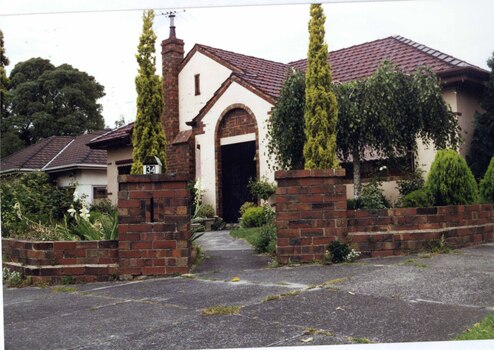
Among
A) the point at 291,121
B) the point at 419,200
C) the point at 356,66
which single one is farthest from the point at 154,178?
the point at 356,66

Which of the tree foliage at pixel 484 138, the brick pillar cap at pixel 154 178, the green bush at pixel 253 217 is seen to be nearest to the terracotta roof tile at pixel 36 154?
the brick pillar cap at pixel 154 178

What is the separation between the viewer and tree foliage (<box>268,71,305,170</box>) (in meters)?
6.98

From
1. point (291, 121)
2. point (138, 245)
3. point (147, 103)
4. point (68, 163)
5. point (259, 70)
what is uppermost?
point (259, 70)

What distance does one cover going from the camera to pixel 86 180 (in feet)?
19.8

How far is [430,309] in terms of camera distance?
292 centimetres

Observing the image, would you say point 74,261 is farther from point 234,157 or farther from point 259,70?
point 259,70

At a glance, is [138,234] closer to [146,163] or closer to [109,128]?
[146,163]

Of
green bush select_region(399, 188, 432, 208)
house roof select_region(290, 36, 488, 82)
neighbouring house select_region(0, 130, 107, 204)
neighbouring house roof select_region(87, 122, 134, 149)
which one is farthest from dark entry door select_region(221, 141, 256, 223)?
green bush select_region(399, 188, 432, 208)

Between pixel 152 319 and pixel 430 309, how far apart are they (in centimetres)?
165

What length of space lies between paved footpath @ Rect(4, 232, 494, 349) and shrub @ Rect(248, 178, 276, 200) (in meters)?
4.04

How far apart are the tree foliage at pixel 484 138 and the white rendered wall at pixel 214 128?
10.6 feet

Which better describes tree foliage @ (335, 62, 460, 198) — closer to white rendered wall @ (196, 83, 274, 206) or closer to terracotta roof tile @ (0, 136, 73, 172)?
white rendered wall @ (196, 83, 274, 206)

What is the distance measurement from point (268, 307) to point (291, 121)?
4304 mm

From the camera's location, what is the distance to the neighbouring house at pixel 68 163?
536 cm
